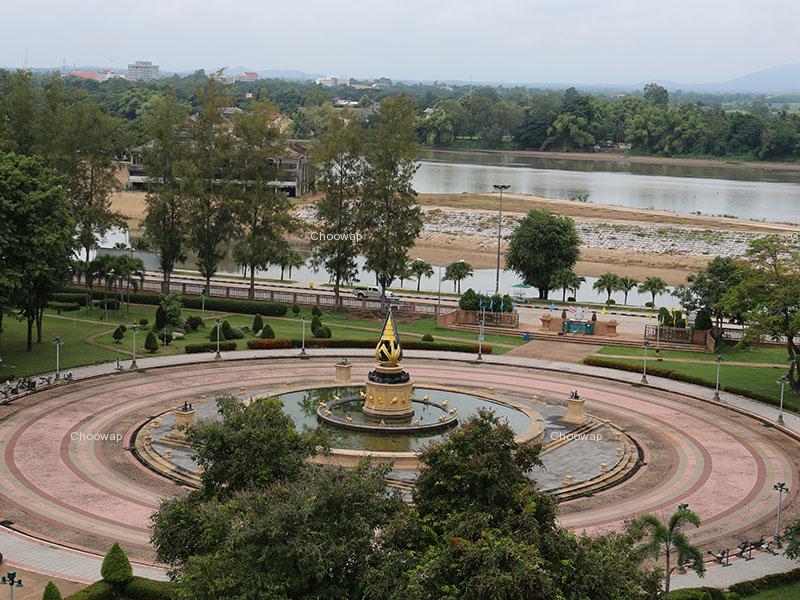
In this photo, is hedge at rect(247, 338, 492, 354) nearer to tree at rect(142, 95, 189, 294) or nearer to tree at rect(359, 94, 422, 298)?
tree at rect(359, 94, 422, 298)

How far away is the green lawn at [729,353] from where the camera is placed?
219 ft

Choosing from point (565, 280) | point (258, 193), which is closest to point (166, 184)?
point (258, 193)

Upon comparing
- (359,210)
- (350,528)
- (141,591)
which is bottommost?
(141,591)

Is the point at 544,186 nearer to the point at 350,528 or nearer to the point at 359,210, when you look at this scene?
the point at 359,210

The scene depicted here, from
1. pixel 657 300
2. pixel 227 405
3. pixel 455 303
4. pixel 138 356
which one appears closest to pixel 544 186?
pixel 657 300

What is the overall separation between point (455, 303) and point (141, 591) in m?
60.5

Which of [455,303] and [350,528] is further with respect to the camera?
[455,303]

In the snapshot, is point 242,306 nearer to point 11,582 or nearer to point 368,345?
point 368,345

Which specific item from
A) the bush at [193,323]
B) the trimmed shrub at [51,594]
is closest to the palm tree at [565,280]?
the bush at [193,323]

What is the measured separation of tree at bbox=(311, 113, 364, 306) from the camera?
80.2m

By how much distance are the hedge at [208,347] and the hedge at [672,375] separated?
73.4 feet

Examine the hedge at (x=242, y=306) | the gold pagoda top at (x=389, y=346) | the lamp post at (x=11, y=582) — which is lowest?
the lamp post at (x=11, y=582)

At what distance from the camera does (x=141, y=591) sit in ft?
98.4

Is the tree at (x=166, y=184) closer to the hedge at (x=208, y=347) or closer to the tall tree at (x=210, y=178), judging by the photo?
the tall tree at (x=210, y=178)
